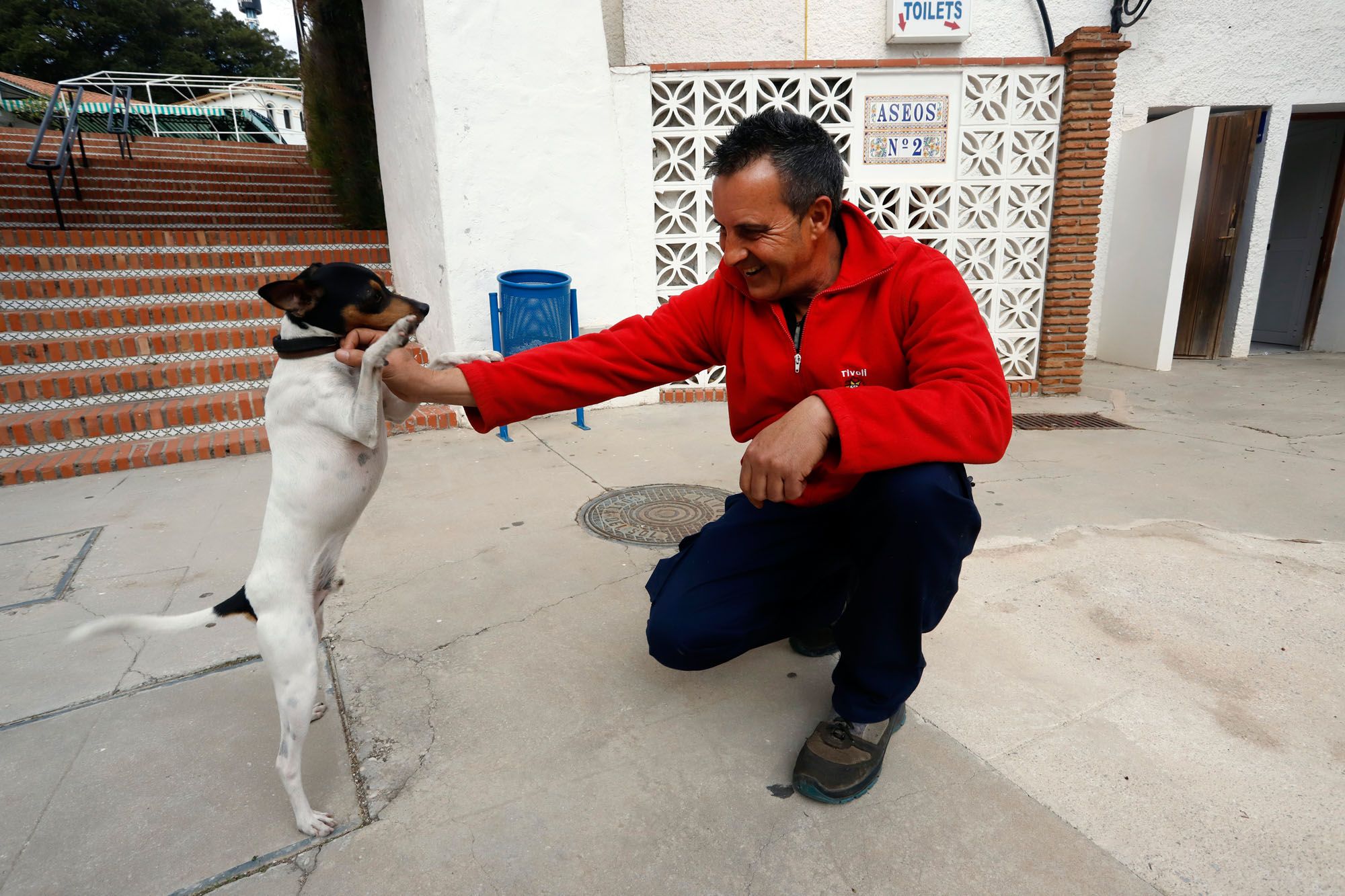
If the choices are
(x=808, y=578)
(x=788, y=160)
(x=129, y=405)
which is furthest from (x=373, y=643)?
(x=129, y=405)

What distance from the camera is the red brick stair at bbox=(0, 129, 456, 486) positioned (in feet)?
13.6

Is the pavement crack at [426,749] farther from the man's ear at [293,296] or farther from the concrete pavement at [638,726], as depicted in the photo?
the man's ear at [293,296]

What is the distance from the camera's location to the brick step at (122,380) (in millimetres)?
4266

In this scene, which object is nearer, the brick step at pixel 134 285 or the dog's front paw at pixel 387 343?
the dog's front paw at pixel 387 343

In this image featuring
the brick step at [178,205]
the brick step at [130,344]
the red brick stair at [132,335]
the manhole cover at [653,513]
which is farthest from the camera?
the brick step at [178,205]

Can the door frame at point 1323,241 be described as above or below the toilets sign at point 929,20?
below

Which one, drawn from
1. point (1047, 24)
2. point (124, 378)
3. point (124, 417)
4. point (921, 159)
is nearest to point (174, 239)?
point (124, 378)

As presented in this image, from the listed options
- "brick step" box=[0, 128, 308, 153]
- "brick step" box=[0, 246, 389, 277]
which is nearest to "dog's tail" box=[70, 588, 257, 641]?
"brick step" box=[0, 246, 389, 277]

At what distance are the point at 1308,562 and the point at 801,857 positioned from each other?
2.59 meters

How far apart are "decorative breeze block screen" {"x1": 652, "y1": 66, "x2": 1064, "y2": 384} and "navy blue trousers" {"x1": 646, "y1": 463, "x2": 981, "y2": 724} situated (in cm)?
366

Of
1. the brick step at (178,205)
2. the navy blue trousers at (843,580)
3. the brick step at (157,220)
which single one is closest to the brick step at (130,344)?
the brick step at (157,220)

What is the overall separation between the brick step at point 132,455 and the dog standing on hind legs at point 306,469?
235 cm

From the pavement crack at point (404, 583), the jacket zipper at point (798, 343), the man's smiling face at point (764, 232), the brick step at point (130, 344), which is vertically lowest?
the pavement crack at point (404, 583)

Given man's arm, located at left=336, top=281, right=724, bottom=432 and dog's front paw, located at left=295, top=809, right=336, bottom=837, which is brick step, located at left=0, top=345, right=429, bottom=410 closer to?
man's arm, located at left=336, top=281, right=724, bottom=432
